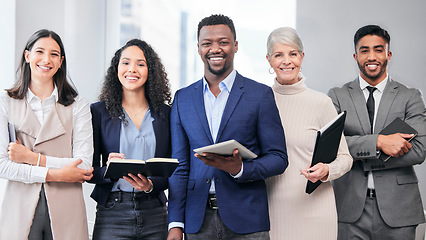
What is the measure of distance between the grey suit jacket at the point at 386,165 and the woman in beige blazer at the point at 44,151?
158cm

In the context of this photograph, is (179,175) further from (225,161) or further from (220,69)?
(220,69)

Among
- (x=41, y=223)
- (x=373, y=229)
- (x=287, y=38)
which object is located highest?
(x=287, y=38)

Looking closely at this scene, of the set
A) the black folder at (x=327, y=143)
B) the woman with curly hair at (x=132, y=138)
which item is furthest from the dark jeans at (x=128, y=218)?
the black folder at (x=327, y=143)

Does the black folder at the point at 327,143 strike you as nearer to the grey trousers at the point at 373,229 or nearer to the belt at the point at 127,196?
the grey trousers at the point at 373,229

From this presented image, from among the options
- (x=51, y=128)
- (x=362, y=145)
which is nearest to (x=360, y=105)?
(x=362, y=145)

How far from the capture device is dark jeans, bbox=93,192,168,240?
2.50 m

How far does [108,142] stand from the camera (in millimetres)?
2619

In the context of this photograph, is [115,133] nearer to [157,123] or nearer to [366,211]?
[157,123]

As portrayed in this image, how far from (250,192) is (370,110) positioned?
116cm

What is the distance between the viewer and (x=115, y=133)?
2.62m

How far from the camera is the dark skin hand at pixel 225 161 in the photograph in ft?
Answer: 6.84

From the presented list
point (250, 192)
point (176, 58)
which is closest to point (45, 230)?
point (250, 192)

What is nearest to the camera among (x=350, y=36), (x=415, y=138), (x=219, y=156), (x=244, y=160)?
(x=219, y=156)

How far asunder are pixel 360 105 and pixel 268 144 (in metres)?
0.97
